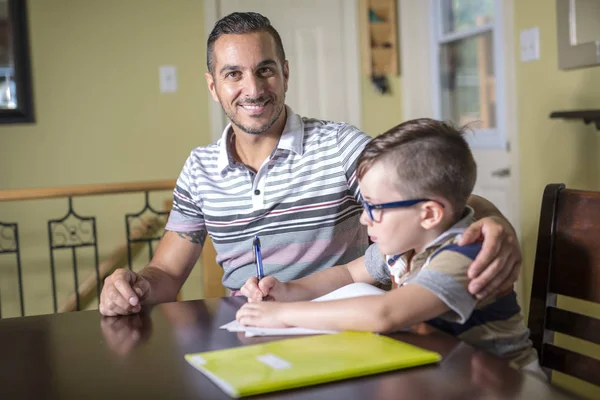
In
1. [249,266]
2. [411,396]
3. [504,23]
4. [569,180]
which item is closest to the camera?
[411,396]

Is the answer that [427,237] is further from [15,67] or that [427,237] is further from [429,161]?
[15,67]

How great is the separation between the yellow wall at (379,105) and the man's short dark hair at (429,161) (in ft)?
10.5

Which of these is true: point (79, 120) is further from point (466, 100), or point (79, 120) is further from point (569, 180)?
point (569, 180)

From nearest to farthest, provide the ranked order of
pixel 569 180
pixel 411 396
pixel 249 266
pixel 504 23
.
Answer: pixel 411 396, pixel 249 266, pixel 569 180, pixel 504 23

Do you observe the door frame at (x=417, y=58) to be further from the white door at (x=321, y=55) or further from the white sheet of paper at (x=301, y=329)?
the white sheet of paper at (x=301, y=329)

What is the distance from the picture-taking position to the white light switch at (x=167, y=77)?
4.08m

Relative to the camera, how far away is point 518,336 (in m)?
1.09

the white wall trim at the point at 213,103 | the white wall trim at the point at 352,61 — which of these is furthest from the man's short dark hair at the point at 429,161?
the white wall trim at the point at 352,61

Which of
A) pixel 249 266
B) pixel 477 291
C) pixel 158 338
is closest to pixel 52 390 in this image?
pixel 158 338

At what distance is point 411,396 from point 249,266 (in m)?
1.00

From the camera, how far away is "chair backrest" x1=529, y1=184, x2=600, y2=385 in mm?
1190

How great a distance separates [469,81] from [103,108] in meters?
1.94

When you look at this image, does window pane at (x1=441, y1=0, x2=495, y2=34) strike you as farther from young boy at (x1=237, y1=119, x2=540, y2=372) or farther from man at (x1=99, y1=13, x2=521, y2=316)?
young boy at (x1=237, y1=119, x2=540, y2=372)

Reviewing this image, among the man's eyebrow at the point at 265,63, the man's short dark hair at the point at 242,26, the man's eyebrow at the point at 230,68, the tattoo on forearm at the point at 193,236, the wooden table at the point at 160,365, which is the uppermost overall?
the man's short dark hair at the point at 242,26
